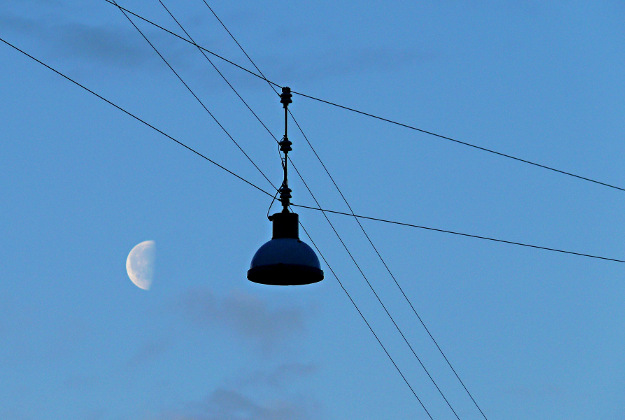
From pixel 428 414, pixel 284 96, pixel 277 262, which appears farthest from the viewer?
pixel 428 414

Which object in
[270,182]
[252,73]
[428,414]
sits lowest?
[428,414]

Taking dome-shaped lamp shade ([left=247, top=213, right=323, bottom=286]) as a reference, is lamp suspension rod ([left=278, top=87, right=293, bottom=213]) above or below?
above

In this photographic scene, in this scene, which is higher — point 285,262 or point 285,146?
point 285,146

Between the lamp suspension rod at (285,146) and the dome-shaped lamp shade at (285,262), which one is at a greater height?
the lamp suspension rod at (285,146)

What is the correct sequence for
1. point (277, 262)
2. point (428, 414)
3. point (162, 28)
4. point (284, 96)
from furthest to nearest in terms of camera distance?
point (428, 414) → point (162, 28) → point (284, 96) → point (277, 262)

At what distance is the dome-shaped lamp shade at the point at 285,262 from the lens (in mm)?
13328

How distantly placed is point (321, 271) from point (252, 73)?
453 cm

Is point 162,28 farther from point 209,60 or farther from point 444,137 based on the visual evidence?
point 444,137

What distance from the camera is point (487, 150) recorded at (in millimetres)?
20125

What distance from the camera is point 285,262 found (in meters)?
13.3

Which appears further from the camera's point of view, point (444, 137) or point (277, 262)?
point (444, 137)

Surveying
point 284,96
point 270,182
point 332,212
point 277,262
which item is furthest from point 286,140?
point 332,212

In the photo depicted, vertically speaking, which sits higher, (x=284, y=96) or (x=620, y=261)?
(x=620, y=261)

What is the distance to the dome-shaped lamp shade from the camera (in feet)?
43.7
